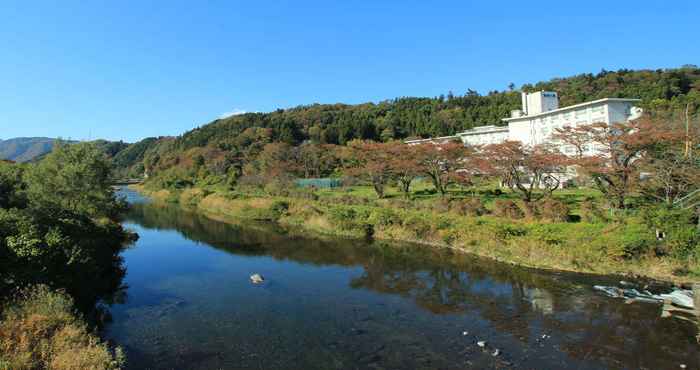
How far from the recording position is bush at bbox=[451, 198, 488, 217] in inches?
1050

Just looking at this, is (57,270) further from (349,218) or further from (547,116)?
(547,116)

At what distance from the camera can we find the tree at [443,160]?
1342 inches

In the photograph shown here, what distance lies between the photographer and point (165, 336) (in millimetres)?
13070

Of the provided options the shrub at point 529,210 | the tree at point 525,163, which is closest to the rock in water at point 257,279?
the shrub at point 529,210

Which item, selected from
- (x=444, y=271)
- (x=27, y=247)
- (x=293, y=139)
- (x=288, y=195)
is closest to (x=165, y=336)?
(x=27, y=247)

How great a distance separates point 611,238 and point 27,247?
22415 mm

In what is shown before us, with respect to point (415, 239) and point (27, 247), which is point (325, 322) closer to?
point (27, 247)

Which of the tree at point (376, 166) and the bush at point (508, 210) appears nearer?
the bush at point (508, 210)

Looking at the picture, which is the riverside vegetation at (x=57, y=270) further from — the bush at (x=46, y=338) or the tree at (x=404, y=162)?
the tree at (x=404, y=162)

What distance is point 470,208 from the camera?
1063 inches

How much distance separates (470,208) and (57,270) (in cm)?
2182

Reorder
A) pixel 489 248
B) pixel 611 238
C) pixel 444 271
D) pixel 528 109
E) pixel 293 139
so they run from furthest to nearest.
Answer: pixel 293 139
pixel 528 109
pixel 489 248
pixel 444 271
pixel 611 238

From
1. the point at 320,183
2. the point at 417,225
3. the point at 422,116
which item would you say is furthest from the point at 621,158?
the point at 422,116

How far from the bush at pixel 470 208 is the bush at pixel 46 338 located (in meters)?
21.2
